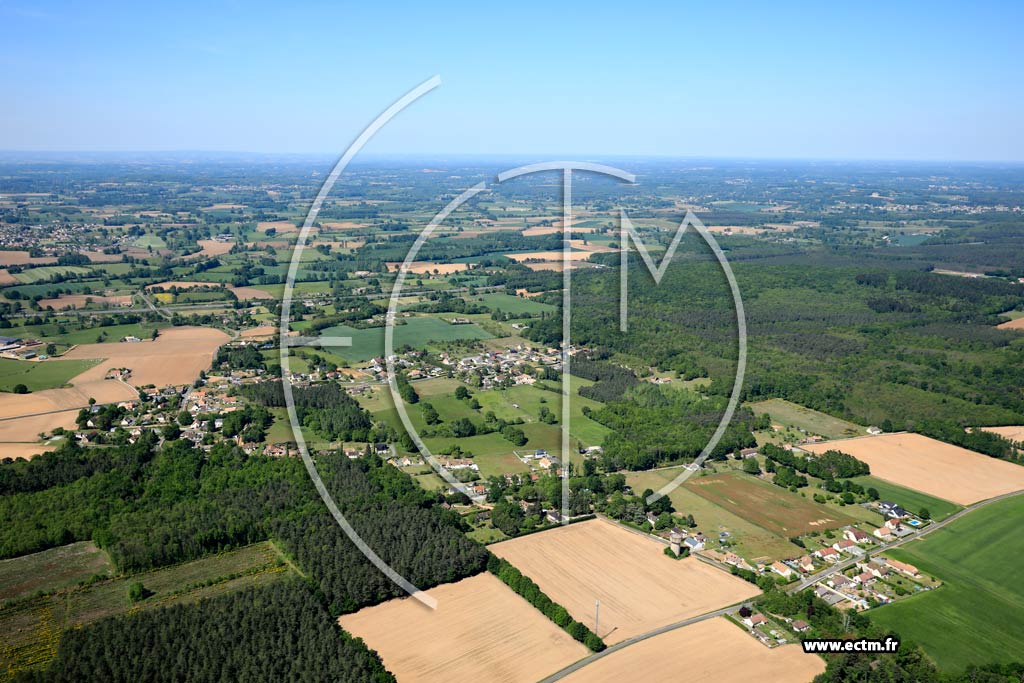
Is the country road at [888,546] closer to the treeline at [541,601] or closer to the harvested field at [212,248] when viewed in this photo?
the treeline at [541,601]

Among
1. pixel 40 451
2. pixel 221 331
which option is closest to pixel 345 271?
pixel 221 331

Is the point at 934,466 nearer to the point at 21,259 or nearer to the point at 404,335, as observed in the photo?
the point at 404,335

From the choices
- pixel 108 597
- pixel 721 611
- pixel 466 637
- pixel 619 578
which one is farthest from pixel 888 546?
pixel 108 597

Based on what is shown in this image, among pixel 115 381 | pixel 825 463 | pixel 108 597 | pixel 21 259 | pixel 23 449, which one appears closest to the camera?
pixel 108 597

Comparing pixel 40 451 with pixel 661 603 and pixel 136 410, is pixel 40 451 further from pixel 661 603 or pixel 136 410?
pixel 661 603

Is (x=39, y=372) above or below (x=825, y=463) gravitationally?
above

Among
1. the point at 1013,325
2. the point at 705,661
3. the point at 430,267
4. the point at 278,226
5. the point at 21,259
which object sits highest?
the point at 278,226
